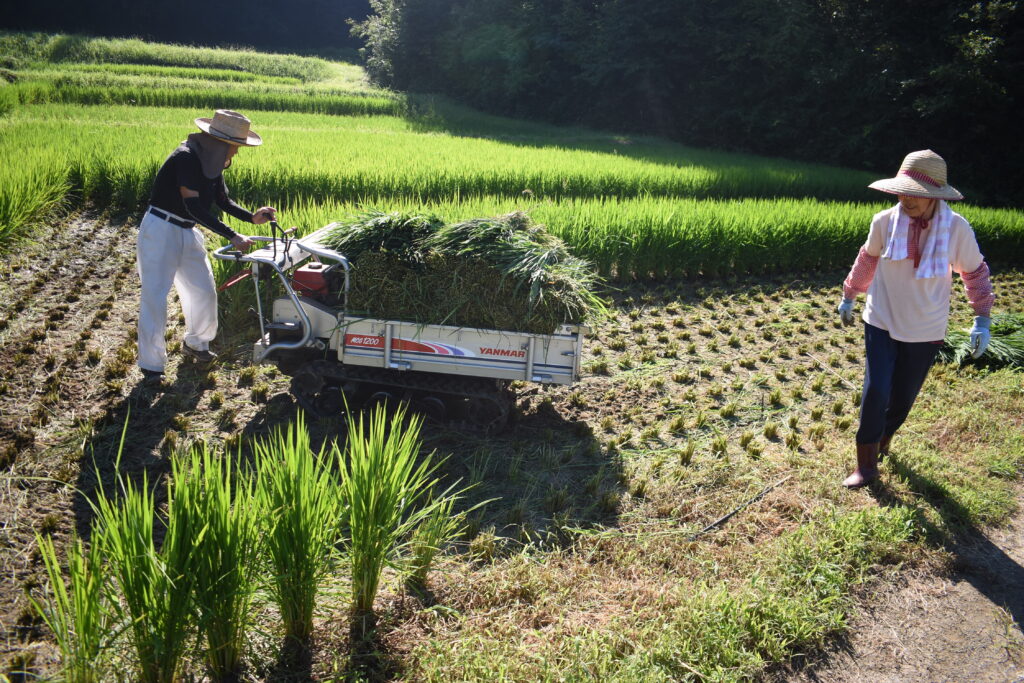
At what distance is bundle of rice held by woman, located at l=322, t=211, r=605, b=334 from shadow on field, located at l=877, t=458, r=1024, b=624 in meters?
2.09

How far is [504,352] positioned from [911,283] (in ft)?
7.34

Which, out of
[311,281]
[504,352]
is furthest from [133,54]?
[504,352]

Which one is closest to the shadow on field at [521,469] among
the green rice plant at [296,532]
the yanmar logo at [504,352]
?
the yanmar logo at [504,352]

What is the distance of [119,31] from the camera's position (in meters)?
45.0

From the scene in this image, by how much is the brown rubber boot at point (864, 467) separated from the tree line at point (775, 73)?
54.8 feet

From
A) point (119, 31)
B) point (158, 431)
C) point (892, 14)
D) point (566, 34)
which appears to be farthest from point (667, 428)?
point (119, 31)

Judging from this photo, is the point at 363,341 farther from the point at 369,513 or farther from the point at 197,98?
the point at 197,98

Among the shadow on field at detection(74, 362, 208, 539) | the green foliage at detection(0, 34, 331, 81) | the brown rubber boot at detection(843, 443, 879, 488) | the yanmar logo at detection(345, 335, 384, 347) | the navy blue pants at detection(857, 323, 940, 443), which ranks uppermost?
the green foliage at detection(0, 34, 331, 81)

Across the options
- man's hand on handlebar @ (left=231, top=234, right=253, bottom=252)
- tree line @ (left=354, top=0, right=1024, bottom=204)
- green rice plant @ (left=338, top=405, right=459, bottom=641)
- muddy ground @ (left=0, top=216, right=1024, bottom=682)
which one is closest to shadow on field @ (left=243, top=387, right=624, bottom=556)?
muddy ground @ (left=0, top=216, right=1024, bottom=682)

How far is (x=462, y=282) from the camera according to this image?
14.4 ft

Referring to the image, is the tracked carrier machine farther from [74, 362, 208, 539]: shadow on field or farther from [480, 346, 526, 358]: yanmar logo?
[74, 362, 208, 539]: shadow on field

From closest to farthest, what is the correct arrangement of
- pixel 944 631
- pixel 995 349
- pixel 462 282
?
pixel 944 631
pixel 462 282
pixel 995 349

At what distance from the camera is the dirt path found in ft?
9.00

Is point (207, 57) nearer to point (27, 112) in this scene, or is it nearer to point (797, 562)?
point (27, 112)
